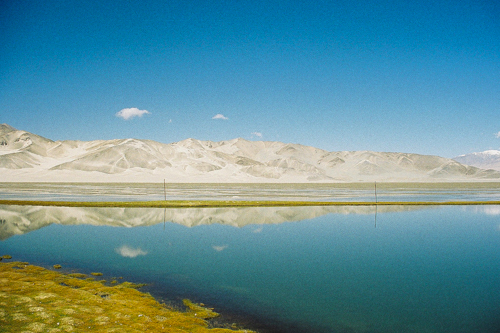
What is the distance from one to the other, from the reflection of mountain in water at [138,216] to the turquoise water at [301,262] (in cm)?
20

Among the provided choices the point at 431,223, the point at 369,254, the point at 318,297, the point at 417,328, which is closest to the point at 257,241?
the point at 369,254

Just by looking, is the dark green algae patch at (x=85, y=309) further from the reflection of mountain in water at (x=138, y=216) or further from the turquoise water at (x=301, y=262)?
the reflection of mountain in water at (x=138, y=216)

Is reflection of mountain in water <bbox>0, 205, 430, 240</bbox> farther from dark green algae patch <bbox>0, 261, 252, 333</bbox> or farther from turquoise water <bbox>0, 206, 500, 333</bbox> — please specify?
dark green algae patch <bbox>0, 261, 252, 333</bbox>

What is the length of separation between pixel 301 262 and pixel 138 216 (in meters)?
22.3

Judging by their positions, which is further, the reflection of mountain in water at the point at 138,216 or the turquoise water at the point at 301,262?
the reflection of mountain in water at the point at 138,216

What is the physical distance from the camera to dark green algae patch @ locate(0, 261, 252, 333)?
9.63 metres

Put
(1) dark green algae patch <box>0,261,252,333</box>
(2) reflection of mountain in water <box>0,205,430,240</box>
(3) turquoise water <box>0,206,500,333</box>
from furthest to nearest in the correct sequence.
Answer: (2) reflection of mountain in water <box>0,205,430,240</box>, (3) turquoise water <box>0,206,500,333</box>, (1) dark green algae patch <box>0,261,252,333</box>

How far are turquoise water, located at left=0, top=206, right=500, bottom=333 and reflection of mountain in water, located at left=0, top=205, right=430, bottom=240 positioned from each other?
0.20 metres

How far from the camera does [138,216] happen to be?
3506cm

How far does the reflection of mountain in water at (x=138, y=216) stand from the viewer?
1190 inches

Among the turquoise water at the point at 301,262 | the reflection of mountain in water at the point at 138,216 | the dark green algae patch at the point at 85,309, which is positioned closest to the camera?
the dark green algae patch at the point at 85,309

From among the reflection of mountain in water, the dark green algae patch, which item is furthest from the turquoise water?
the dark green algae patch

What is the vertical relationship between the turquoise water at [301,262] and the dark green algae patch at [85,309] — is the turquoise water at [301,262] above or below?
below

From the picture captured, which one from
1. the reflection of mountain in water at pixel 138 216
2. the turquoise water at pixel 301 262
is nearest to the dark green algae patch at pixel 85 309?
the turquoise water at pixel 301 262
